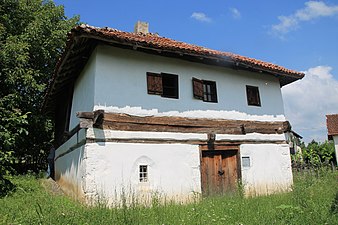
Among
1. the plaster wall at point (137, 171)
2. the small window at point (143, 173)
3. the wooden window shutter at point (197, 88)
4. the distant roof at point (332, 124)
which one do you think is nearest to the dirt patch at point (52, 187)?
the plaster wall at point (137, 171)

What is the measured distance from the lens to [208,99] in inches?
428

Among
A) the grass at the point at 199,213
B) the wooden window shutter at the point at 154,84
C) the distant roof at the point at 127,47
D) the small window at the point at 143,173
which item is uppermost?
the distant roof at the point at 127,47

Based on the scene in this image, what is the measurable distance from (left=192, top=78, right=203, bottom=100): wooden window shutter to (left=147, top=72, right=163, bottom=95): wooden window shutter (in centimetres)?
131

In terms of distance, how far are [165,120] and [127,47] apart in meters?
2.60

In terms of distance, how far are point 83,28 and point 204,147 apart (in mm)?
5446

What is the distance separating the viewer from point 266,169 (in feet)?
37.0

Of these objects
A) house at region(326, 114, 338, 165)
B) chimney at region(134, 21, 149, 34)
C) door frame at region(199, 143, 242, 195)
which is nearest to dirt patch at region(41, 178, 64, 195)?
door frame at region(199, 143, 242, 195)

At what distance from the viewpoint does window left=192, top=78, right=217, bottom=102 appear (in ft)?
33.7

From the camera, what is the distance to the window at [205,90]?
33.7 ft

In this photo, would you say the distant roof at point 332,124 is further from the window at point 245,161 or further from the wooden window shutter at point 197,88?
the wooden window shutter at point 197,88

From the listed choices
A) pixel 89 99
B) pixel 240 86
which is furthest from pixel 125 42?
pixel 240 86

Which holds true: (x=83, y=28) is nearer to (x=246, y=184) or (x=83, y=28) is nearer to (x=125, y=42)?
(x=125, y=42)

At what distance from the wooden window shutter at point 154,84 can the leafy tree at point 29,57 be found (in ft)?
23.8

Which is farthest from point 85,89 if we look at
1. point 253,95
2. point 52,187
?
point 253,95
